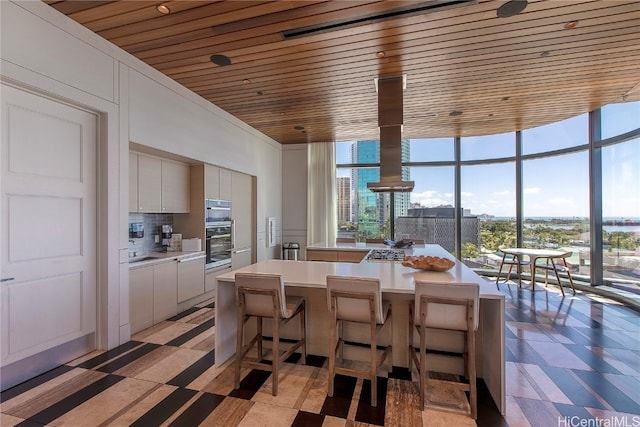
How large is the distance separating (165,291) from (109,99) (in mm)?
2249

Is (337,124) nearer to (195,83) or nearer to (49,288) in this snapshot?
(195,83)

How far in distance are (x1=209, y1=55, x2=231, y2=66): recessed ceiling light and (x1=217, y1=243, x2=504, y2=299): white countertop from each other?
7.38 ft

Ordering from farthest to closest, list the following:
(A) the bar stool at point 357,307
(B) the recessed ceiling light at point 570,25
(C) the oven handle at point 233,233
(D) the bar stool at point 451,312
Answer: (C) the oven handle at point 233,233
(B) the recessed ceiling light at point 570,25
(A) the bar stool at point 357,307
(D) the bar stool at point 451,312

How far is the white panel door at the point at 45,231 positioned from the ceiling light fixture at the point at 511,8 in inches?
149

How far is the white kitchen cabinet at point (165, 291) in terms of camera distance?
3.47 metres

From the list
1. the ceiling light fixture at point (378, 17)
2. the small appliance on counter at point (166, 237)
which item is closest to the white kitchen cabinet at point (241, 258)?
the small appliance on counter at point (166, 237)

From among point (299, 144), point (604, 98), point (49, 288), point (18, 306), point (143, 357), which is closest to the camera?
point (18, 306)

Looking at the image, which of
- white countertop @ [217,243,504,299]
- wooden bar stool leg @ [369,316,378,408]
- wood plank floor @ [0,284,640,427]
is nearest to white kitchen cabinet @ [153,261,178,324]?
wood plank floor @ [0,284,640,427]

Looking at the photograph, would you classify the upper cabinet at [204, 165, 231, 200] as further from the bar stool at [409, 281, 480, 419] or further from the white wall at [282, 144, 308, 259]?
the bar stool at [409, 281, 480, 419]

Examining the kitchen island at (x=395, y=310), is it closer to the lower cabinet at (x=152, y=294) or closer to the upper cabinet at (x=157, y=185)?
the lower cabinet at (x=152, y=294)

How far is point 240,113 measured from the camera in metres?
4.84

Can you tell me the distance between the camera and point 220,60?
3.14 meters

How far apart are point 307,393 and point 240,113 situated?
4240 millimetres

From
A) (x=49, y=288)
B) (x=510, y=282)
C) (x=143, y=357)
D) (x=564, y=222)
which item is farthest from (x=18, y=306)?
(x=564, y=222)
